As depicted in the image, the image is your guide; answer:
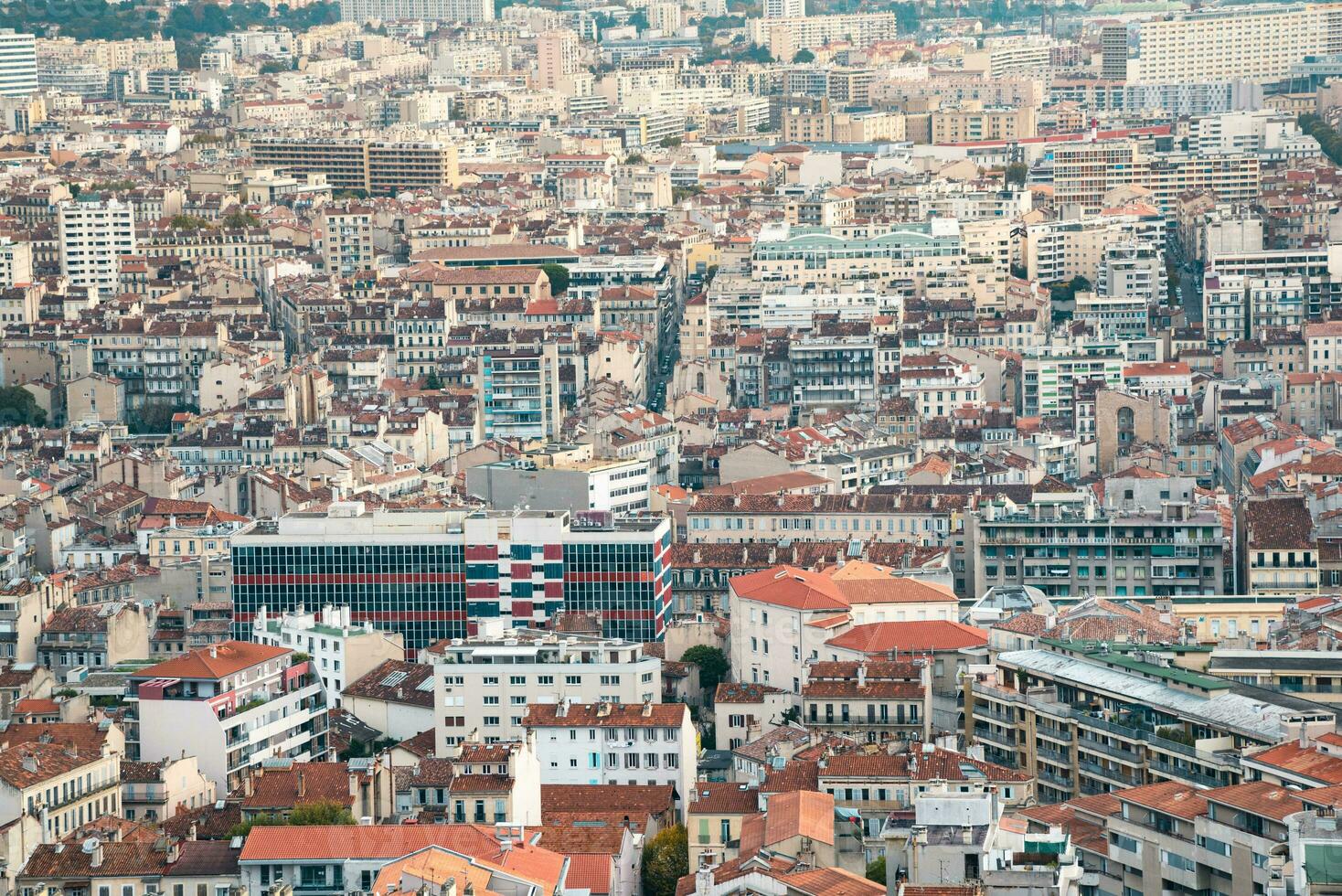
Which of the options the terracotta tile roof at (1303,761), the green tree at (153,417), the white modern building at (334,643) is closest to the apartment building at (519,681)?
the white modern building at (334,643)

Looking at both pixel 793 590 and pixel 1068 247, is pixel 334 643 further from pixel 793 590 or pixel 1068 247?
pixel 1068 247

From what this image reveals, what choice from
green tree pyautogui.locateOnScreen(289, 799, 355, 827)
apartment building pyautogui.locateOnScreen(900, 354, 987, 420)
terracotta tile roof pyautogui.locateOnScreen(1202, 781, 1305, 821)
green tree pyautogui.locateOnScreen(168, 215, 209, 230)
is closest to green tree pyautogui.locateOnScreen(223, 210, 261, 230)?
green tree pyautogui.locateOnScreen(168, 215, 209, 230)

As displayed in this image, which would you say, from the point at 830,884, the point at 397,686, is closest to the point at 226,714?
the point at 397,686

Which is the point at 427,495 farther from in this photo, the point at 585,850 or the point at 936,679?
the point at 585,850

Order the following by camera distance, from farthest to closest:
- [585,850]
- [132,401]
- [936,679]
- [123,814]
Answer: [132,401] < [936,679] < [123,814] < [585,850]

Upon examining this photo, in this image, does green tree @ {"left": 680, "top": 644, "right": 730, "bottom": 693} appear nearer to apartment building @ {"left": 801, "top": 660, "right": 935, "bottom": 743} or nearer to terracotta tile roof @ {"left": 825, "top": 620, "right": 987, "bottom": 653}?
terracotta tile roof @ {"left": 825, "top": 620, "right": 987, "bottom": 653}

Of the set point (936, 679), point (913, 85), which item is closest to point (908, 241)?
point (936, 679)
